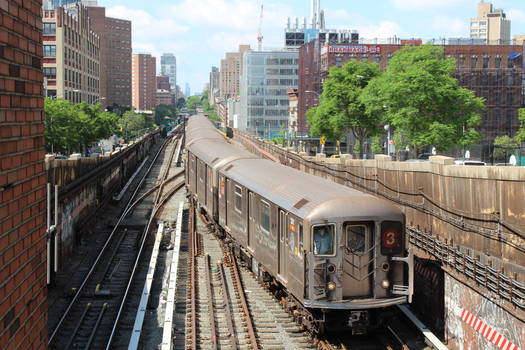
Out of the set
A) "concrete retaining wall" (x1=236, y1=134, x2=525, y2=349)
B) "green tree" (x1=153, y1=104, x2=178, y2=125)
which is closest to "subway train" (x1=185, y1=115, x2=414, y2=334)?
"concrete retaining wall" (x1=236, y1=134, x2=525, y2=349)

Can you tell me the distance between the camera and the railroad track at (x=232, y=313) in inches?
515

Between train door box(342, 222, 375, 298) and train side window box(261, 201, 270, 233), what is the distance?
9.99 feet

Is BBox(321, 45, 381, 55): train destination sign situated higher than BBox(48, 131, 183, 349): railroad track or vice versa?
BBox(321, 45, 381, 55): train destination sign

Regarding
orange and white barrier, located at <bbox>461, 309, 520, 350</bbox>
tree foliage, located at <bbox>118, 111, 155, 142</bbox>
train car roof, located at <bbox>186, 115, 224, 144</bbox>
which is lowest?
orange and white barrier, located at <bbox>461, 309, 520, 350</bbox>

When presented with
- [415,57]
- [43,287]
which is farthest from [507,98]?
[43,287]

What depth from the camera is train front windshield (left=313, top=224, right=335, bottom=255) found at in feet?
38.6

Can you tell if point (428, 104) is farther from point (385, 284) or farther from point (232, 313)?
point (385, 284)

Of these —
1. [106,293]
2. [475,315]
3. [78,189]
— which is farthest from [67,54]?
[475,315]

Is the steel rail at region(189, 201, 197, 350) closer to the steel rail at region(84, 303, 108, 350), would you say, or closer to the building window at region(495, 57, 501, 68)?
the steel rail at region(84, 303, 108, 350)

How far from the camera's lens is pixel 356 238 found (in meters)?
12.0

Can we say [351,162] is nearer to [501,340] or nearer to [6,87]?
[501,340]

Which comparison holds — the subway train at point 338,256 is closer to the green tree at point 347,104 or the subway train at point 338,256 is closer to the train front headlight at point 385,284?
the train front headlight at point 385,284

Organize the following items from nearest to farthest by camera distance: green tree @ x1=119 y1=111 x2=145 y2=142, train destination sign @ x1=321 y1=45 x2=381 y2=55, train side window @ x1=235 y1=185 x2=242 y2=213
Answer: train side window @ x1=235 y1=185 x2=242 y2=213
train destination sign @ x1=321 y1=45 x2=381 y2=55
green tree @ x1=119 y1=111 x2=145 y2=142

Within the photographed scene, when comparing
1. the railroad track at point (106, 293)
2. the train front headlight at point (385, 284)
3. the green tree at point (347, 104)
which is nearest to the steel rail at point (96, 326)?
the railroad track at point (106, 293)
